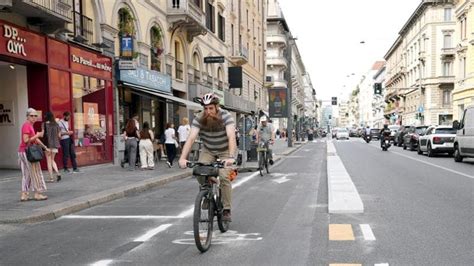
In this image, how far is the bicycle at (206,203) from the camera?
522cm

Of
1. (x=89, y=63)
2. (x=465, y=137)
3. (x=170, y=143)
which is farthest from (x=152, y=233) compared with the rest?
(x=465, y=137)

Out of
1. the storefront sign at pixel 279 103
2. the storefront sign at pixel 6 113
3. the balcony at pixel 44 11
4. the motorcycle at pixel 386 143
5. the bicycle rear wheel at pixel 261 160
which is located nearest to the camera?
the balcony at pixel 44 11

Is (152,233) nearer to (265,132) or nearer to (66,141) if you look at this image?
(66,141)

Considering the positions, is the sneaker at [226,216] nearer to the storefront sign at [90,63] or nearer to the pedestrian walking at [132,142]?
the pedestrian walking at [132,142]

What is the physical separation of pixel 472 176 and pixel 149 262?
10.6m

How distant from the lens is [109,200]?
941 centimetres

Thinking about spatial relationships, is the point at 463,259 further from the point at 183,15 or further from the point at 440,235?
the point at 183,15

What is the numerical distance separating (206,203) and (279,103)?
93.5 feet

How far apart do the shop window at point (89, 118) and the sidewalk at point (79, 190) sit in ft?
2.54

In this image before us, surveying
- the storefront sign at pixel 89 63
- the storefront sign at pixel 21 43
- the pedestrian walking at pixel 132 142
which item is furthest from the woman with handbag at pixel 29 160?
the storefront sign at pixel 89 63

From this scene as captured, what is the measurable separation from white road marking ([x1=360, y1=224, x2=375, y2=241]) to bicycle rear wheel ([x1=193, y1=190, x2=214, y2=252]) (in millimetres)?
1976

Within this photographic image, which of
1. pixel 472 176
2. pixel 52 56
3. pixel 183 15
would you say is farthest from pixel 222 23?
pixel 472 176

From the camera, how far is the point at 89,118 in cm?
1595

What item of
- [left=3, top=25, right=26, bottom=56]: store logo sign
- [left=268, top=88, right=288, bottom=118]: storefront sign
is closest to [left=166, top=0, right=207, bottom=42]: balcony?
[left=268, top=88, right=288, bottom=118]: storefront sign
